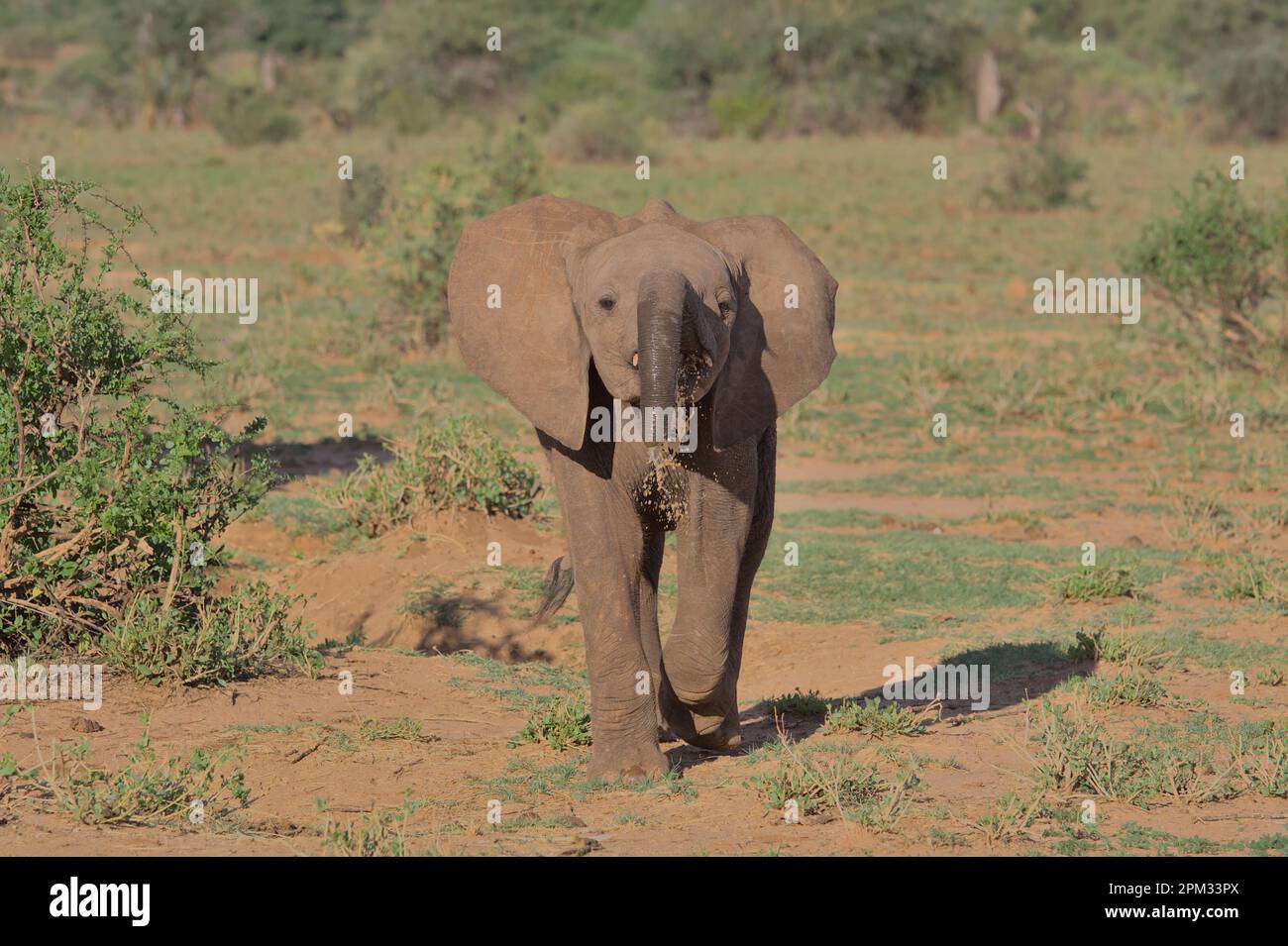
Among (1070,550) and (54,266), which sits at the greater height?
(54,266)

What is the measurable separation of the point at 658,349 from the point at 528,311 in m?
0.91

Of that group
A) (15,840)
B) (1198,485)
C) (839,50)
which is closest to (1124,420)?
(1198,485)

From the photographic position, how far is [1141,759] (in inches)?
225

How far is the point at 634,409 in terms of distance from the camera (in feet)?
17.2

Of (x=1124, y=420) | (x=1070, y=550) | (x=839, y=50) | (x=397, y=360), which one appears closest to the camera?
(x=1070, y=550)

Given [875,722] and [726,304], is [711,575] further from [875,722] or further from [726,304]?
[875,722]

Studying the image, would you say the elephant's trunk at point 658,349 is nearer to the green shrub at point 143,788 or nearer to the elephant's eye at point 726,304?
the elephant's eye at point 726,304

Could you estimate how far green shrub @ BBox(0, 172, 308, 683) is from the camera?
651 centimetres

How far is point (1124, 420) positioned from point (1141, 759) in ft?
28.4

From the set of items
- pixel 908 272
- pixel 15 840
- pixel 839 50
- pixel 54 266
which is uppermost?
pixel 839 50

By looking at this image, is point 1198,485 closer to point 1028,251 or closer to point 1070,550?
point 1070,550

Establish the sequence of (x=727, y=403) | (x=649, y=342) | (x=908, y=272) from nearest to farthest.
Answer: (x=649, y=342), (x=727, y=403), (x=908, y=272)

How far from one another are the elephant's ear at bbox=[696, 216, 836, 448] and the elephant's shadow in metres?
1.25

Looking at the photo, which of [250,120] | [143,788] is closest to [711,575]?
[143,788]
